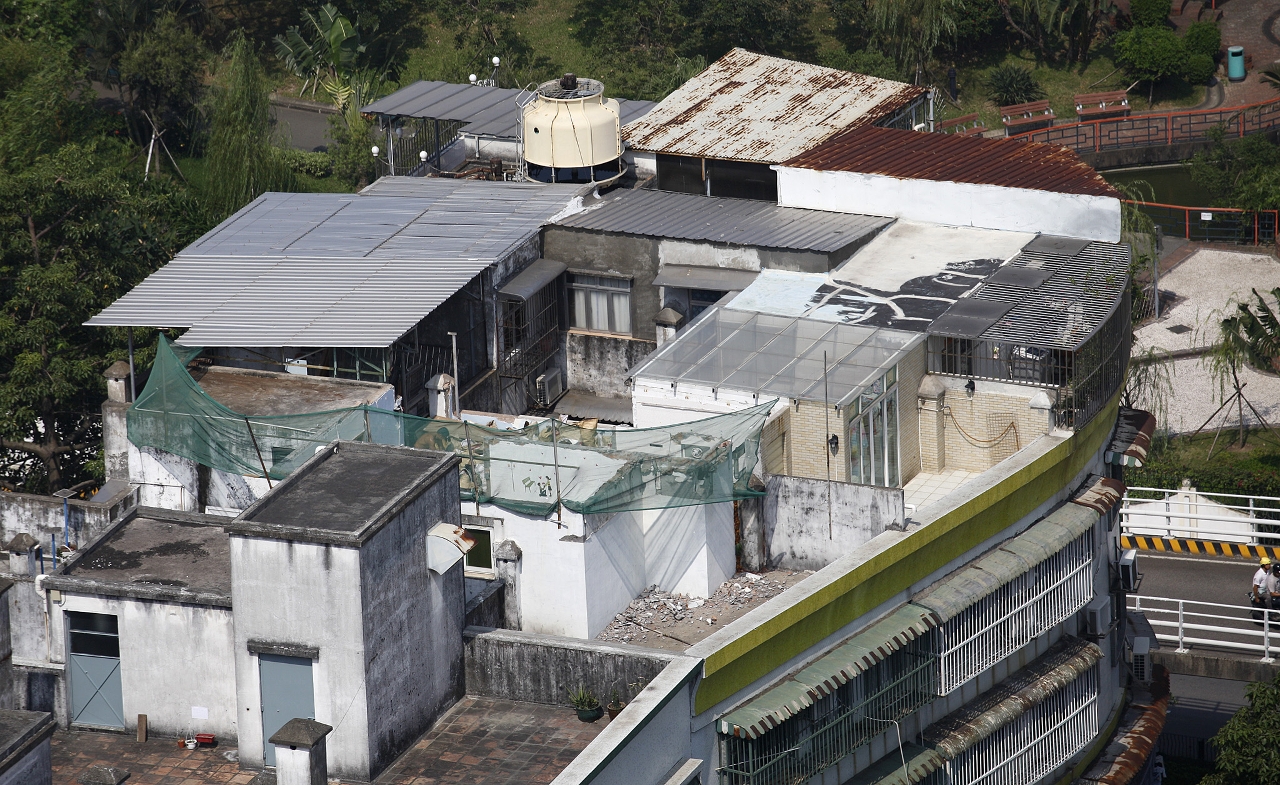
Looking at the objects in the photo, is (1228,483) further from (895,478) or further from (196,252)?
(196,252)

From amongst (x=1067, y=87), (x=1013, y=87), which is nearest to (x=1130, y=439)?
(x=1013, y=87)

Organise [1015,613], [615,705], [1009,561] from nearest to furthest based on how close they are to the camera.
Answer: [615,705] → [1009,561] → [1015,613]

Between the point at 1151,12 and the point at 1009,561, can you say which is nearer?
the point at 1009,561

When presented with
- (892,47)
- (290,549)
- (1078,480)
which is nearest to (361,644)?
(290,549)

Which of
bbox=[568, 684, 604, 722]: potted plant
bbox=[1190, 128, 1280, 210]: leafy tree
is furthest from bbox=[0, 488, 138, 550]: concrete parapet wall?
bbox=[1190, 128, 1280, 210]: leafy tree

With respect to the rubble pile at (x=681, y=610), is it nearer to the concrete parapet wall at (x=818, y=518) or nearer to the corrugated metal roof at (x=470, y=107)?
the concrete parapet wall at (x=818, y=518)

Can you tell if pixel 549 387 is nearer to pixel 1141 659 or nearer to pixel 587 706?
pixel 587 706

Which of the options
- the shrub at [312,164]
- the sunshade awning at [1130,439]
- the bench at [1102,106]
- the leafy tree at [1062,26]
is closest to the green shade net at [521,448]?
the sunshade awning at [1130,439]

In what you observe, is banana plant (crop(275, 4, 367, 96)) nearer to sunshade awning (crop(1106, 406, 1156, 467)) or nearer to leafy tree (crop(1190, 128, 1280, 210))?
leafy tree (crop(1190, 128, 1280, 210))
